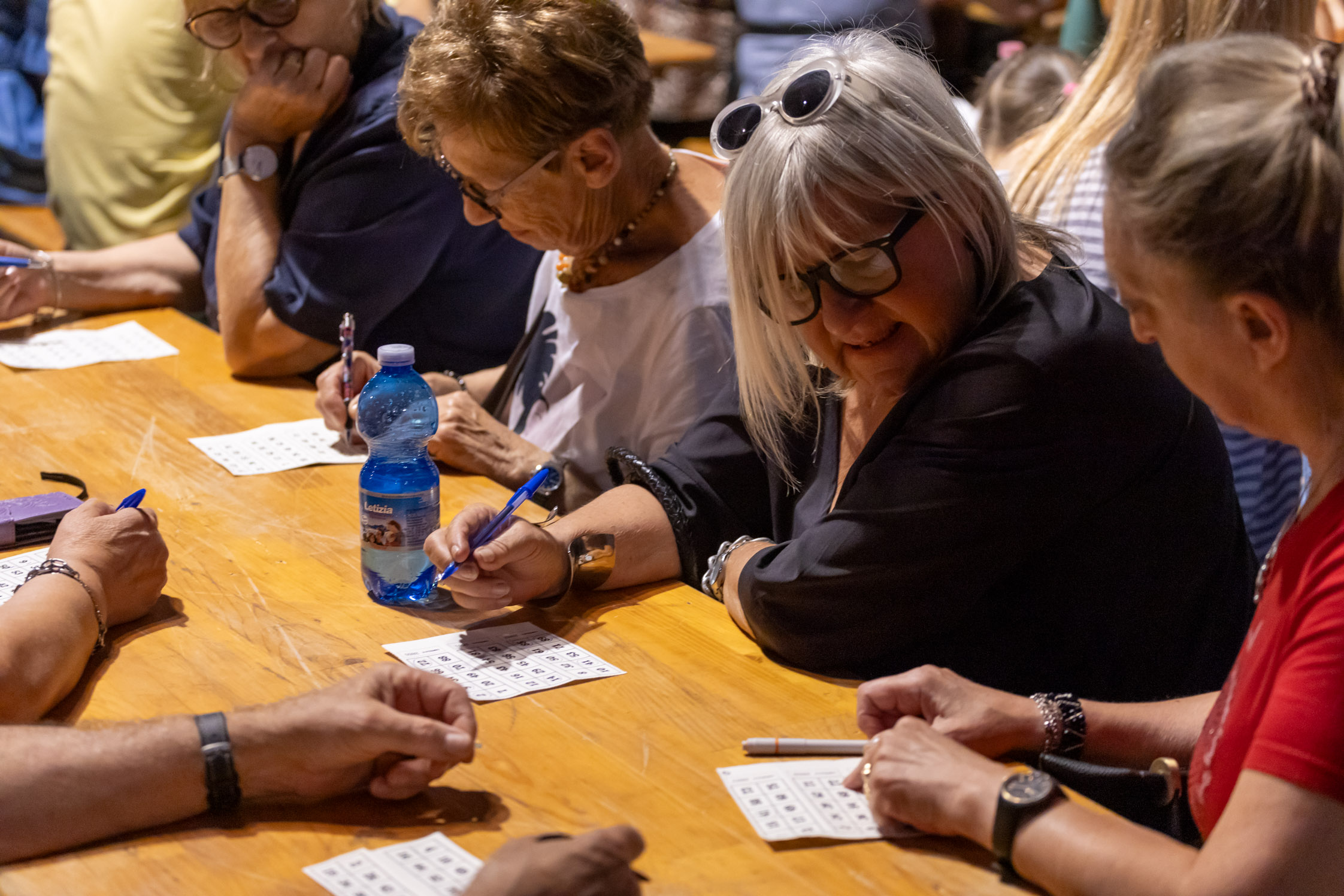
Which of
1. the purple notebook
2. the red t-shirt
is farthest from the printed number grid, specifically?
the purple notebook

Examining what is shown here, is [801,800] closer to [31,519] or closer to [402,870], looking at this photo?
[402,870]

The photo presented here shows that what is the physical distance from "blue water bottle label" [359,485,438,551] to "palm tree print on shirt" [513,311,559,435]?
0.79 m

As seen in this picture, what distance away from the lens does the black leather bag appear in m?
1.45

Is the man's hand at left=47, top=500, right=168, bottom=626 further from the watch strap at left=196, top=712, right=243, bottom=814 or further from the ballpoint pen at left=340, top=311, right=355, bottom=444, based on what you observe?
the ballpoint pen at left=340, top=311, right=355, bottom=444

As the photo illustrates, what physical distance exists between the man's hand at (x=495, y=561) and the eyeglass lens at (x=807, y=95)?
0.67 m

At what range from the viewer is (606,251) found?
244 cm

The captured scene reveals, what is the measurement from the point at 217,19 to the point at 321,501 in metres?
1.29

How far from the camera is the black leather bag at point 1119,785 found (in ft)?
4.76

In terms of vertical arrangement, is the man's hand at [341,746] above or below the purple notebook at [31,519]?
above

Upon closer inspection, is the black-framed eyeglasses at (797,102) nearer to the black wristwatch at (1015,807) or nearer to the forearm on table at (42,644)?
the black wristwatch at (1015,807)

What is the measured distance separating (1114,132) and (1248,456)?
24.7 inches

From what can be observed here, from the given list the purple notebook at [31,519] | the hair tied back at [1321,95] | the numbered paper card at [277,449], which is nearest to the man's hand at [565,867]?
the hair tied back at [1321,95]

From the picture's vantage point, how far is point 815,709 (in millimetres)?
1613

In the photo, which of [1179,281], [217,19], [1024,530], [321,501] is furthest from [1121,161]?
[217,19]
